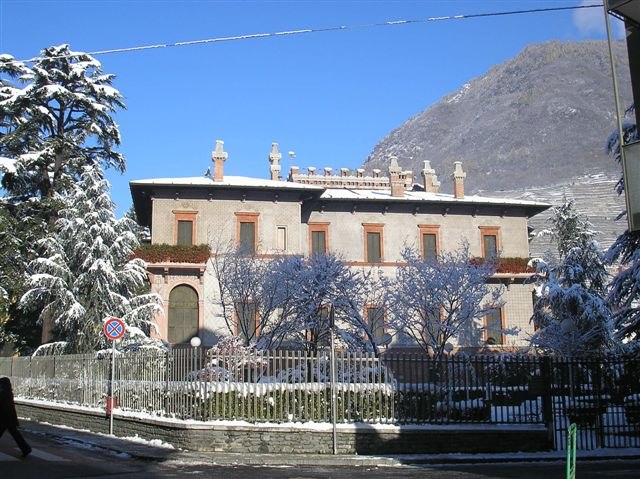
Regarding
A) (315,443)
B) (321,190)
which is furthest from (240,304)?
(315,443)

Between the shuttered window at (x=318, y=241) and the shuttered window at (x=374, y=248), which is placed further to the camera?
the shuttered window at (x=374, y=248)

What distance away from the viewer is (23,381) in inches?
1056

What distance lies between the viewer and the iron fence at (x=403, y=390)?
15781 millimetres

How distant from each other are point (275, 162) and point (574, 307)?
22.1 m

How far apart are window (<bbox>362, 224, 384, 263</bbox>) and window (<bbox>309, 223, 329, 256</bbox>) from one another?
2.19m

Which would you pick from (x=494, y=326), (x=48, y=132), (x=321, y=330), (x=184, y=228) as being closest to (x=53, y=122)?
(x=48, y=132)

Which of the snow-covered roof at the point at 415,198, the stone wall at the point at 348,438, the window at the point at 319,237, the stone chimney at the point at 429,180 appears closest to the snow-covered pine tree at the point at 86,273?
the window at the point at 319,237

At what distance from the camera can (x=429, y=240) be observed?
40875 millimetres

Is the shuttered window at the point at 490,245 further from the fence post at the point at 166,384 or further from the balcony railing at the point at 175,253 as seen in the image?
the fence post at the point at 166,384

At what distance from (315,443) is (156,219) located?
79.6ft

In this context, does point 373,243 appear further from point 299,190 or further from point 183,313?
point 183,313

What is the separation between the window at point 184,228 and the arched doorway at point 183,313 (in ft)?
8.39

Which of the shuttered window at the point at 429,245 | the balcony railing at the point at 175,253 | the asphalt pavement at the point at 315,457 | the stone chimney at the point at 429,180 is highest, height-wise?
the stone chimney at the point at 429,180

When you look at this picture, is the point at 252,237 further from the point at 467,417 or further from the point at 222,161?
the point at 467,417
